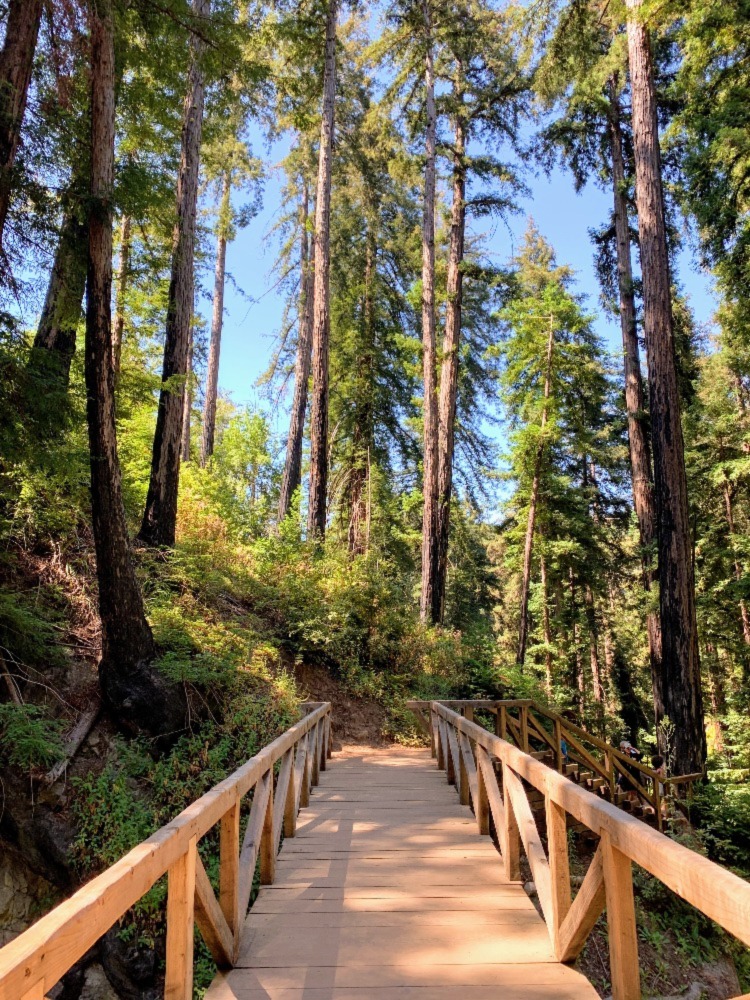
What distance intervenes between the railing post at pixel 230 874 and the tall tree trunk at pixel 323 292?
420 inches

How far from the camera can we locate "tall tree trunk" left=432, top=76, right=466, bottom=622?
48.4 feet

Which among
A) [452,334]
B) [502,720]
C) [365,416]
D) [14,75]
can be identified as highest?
[452,334]

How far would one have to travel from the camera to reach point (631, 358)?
14500 mm

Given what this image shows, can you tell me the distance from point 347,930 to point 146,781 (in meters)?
3.62

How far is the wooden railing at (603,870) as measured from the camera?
5.42 ft

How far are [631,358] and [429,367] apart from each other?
16.0 feet

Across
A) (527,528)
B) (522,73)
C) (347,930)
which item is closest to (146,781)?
(347,930)

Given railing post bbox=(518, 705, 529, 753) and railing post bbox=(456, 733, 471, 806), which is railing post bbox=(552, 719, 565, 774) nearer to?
railing post bbox=(518, 705, 529, 753)

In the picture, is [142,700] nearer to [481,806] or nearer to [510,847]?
[481,806]

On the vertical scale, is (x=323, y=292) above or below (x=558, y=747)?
above

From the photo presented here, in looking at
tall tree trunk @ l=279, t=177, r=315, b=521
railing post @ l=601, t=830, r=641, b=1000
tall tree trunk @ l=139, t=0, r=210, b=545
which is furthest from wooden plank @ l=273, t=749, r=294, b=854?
tall tree trunk @ l=279, t=177, r=315, b=521

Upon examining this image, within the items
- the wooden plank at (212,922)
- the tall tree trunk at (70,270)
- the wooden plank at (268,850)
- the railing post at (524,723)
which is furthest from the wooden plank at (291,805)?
the railing post at (524,723)

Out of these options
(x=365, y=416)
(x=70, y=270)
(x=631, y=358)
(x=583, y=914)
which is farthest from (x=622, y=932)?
(x=365, y=416)

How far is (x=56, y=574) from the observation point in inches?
303
